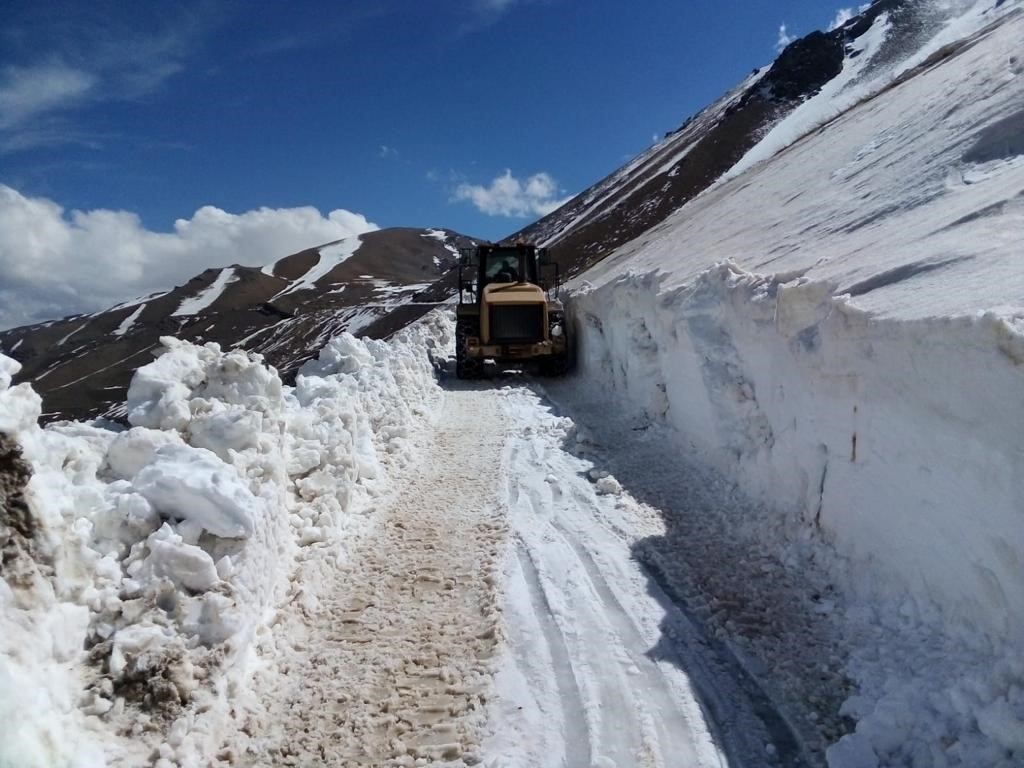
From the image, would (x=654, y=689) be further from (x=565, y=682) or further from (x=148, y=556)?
(x=148, y=556)

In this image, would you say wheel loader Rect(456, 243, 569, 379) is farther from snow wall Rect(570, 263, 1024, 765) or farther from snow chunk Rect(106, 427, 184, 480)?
snow chunk Rect(106, 427, 184, 480)

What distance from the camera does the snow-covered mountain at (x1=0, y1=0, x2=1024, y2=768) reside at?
3244 millimetres

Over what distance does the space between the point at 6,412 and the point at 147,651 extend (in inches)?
54.3

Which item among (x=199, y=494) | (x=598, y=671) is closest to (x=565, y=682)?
(x=598, y=671)

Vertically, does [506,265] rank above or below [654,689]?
above

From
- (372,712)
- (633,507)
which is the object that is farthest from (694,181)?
(372,712)

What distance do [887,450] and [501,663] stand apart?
2.87 meters

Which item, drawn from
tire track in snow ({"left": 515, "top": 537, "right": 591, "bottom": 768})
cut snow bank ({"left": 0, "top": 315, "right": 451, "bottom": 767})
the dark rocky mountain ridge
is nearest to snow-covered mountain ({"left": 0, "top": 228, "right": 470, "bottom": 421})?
the dark rocky mountain ridge

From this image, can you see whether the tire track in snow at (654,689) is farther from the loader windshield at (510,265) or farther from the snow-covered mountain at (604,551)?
the loader windshield at (510,265)

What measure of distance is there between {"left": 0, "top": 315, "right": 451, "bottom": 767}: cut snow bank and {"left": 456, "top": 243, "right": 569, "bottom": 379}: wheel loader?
9.46 meters

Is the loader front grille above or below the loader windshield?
below

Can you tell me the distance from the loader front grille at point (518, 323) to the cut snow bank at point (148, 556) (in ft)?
31.2

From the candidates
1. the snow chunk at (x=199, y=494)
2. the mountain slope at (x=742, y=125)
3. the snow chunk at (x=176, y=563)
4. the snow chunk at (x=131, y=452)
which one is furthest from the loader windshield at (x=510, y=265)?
the mountain slope at (x=742, y=125)

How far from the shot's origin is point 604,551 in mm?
5613
